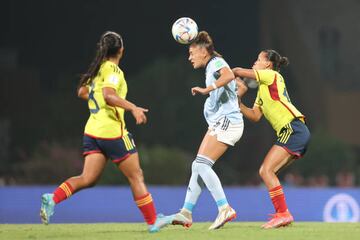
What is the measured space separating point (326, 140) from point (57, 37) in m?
9.45

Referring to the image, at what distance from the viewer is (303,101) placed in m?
27.5

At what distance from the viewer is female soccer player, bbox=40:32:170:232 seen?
28.2 ft

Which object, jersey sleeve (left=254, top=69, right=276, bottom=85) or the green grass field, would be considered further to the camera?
jersey sleeve (left=254, top=69, right=276, bottom=85)

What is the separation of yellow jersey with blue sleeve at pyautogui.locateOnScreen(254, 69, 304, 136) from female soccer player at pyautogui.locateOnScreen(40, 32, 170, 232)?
6.31 ft

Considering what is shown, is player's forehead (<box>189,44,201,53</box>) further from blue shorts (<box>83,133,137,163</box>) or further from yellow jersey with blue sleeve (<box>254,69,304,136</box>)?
blue shorts (<box>83,133,137,163</box>)

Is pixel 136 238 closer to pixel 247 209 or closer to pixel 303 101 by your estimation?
pixel 247 209

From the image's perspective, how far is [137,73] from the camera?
1077 inches

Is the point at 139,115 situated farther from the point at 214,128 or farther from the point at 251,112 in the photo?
the point at 251,112

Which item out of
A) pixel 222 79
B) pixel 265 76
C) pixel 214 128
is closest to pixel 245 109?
pixel 265 76

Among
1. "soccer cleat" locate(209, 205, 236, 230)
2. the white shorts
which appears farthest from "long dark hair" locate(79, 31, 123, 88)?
"soccer cleat" locate(209, 205, 236, 230)

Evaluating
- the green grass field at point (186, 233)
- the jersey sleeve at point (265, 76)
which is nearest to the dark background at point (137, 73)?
the jersey sleeve at point (265, 76)

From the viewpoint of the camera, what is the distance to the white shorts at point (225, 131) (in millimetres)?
9555

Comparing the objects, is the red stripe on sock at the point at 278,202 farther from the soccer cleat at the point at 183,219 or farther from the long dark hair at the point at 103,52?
the long dark hair at the point at 103,52

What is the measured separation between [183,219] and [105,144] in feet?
4.36
